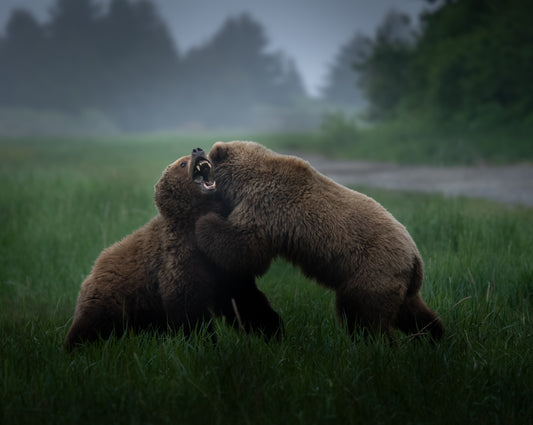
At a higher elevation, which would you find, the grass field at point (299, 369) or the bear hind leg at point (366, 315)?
the bear hind leg at point (366, 315)

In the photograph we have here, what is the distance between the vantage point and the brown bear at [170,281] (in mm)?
3316

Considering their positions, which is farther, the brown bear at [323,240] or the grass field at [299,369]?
the brown bear at [323,240]

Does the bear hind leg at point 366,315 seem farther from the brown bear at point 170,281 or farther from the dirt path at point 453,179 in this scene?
the dirt path at point 453,179

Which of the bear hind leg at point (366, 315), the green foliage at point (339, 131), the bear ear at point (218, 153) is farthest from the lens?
the green foliage at point (339, 131)

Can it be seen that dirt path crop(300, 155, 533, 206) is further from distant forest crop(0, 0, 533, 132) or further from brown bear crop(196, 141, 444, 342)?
distant forest crop(0, 0, 533, 132)

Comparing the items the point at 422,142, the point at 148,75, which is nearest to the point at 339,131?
the point at 422,142

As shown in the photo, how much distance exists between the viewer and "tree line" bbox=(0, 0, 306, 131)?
2023 inches

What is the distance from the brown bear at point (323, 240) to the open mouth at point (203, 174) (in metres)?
0.07

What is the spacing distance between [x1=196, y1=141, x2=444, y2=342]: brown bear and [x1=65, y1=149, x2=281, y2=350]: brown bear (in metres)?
0.16

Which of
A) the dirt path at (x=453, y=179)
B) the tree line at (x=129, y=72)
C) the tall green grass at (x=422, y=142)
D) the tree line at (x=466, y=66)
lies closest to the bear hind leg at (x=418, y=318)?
the dirt path at (x=453, y=179)

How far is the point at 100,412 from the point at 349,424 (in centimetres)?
111

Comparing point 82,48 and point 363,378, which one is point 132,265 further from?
point 82,48

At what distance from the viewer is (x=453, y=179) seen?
41.3ft

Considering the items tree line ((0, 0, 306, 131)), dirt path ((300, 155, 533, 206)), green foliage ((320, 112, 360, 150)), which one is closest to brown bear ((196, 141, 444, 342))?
dirt path ((300, 155, 533, 206))
